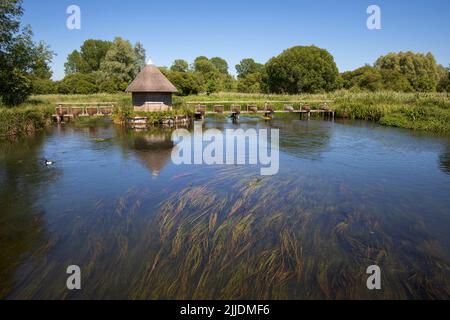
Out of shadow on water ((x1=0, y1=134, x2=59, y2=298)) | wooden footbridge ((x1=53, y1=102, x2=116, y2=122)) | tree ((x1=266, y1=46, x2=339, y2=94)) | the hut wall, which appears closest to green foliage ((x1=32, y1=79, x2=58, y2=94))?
wooden footbridge ((x1=53, y1=102, x2=116, y2=122))

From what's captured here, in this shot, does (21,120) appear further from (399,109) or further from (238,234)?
(399,109)

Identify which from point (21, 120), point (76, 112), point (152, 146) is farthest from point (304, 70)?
point (21, 120)

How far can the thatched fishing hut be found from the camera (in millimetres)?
25672

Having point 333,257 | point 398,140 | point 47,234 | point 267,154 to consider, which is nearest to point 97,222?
point 47,234

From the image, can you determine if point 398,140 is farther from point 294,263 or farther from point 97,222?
point 97,222

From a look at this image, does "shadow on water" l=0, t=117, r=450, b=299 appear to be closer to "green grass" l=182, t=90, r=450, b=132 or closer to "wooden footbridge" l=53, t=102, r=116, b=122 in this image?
"green grass" l=182, t=90, r=450, b=132

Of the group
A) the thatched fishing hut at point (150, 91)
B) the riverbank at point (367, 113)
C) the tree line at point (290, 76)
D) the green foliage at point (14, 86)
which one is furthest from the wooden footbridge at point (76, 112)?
the tree line at point (290, 76)

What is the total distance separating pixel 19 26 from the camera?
24734 mm

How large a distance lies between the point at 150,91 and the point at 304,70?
1518 inches

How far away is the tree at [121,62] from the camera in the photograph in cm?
5116

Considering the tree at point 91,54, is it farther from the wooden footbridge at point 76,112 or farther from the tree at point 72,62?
the wooden footbridge at point 76,112

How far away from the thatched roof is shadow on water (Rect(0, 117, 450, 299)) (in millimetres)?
13974

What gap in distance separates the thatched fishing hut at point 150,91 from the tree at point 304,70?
35978 millimetres
